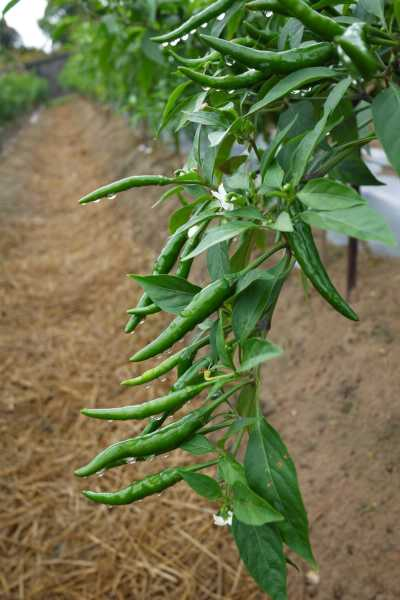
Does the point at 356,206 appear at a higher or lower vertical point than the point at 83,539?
higher

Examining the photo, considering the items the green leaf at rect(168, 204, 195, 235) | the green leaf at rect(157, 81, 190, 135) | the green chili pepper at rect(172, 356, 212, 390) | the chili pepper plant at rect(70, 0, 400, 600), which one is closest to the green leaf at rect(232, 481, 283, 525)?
the chili pepper plant at rect(70, 0, 400, 600)

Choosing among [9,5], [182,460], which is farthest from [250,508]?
[182,460]

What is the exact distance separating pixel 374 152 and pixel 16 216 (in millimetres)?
3309

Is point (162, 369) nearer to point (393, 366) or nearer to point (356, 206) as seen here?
point (356, 206)

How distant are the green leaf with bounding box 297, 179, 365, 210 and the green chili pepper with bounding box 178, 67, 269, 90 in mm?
134

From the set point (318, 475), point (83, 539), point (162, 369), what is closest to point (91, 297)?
point (83, 539)

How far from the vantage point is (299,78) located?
517 millimetres

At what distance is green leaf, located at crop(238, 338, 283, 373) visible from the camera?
0.49 m

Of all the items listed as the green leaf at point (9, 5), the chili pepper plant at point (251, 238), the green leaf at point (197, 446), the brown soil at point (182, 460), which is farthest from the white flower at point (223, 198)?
the brown soil at point (182, 460)

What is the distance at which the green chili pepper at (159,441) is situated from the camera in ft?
1.82

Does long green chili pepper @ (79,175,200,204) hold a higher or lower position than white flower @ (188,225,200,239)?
higher

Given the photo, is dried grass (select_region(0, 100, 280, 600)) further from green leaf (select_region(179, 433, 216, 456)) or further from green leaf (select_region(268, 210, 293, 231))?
green leaf (select_region(268, 210, 293, 231))

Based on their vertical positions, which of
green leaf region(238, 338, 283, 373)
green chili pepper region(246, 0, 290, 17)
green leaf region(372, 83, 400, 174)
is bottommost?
green leaf region(238, 338, 283, 373)

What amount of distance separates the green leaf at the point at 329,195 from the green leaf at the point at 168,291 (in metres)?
0.16
